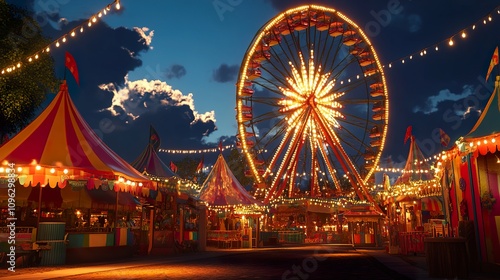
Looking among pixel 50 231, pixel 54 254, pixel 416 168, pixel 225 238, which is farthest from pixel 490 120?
pixel 416 168

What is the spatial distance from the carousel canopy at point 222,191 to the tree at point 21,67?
1136cm

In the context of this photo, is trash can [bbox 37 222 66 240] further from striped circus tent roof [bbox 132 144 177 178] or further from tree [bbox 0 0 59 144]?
striped circus tent roof [bbox 132 144 177 178]

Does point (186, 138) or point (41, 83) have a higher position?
point (186, 138)

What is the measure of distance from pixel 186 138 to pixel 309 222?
14218 cm

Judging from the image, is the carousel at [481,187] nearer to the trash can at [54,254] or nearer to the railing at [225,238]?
the trash can at [54,254]

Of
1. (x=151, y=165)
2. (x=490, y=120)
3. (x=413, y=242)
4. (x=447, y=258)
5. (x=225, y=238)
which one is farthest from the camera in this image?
(x=151, y=165)

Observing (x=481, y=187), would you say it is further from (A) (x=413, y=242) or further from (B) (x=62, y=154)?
(B) (x=62, y=154)

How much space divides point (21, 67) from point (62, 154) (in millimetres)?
8887

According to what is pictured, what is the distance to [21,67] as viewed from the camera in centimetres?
2230

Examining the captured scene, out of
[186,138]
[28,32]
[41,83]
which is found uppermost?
[186,138]

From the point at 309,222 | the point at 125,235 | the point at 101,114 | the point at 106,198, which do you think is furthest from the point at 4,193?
the point at 101,114

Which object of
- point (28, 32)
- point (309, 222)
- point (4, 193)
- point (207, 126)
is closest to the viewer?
point (4, 193)

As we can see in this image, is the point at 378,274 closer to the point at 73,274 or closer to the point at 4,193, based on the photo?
the point at 73,274

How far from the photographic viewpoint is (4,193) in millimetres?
21984
